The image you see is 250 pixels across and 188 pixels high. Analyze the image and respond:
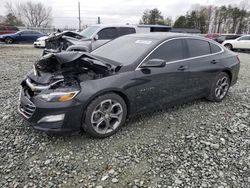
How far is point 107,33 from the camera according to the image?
888cm

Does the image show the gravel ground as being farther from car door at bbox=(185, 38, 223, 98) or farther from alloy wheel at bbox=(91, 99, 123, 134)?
car door at bbox=(185, 38, 223, 98)

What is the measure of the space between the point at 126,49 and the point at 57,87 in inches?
53.9

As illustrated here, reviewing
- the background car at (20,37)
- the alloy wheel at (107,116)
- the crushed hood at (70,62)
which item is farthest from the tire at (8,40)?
the alloy wheel at (107,116)

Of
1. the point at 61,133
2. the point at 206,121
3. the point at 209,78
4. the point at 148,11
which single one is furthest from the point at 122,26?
the point at 148,11

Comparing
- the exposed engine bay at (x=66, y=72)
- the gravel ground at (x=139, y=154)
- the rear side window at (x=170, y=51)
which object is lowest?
the gravel ground at (x=139, y=154)

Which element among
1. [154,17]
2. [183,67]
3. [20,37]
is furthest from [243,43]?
[154,17]

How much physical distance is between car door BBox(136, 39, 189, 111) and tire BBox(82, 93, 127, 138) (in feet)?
1.08

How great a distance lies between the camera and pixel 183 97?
364cm

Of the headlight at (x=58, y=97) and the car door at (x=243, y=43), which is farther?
the car door at (x=243, y=43)

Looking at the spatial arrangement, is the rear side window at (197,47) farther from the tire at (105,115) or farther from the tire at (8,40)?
the tire at (8,40)

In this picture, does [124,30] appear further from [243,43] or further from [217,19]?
[217,19]

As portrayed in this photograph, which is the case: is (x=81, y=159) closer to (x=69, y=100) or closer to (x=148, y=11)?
(x=69, y=100)

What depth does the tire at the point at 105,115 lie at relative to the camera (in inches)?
105

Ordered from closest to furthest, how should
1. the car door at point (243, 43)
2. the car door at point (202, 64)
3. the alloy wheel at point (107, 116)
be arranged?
1. the alloy wheel at point (107, 116)
2. the car door at point (202, 64)
3. the car door at point (243, 43)
